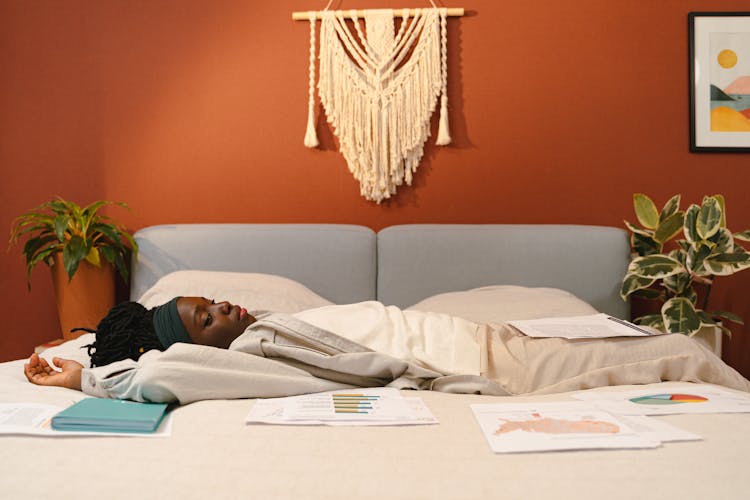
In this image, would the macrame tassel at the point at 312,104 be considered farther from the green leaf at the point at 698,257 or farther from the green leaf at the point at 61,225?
the green leaf at the point at 698,257

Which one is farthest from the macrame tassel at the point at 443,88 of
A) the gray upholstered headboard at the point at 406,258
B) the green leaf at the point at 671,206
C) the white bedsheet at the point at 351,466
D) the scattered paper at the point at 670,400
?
the white bedsheet at the point at 351,466

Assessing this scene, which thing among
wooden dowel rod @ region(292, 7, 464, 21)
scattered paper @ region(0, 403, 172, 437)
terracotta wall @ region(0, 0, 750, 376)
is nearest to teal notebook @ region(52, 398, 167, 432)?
scattered paper @ region(0, 403, 172, 437)

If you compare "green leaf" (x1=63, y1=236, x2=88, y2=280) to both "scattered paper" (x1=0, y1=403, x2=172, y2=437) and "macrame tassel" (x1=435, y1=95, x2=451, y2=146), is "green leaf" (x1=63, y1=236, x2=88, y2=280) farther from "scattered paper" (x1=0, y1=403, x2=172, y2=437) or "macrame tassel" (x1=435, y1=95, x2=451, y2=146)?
"macrame tassel" (x1=435, y1=95, x2=451, y2=146)

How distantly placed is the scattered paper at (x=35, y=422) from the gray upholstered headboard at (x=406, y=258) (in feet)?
4.48

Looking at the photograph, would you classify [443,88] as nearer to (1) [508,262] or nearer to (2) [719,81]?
(1) [508,262]

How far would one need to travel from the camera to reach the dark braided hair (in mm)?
1782

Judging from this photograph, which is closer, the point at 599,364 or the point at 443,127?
the point at 599,364

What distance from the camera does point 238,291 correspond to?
2344 mm

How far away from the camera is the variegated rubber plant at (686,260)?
7.75ft

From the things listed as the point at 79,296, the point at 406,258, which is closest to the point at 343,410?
the point at 406,258

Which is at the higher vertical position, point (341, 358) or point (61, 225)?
point (61, 225)

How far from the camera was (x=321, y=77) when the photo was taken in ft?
9.24

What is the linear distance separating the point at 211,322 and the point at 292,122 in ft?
4.17

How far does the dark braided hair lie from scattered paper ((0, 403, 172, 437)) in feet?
1.58
